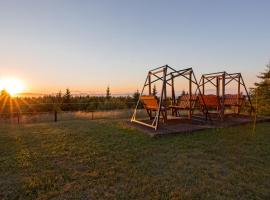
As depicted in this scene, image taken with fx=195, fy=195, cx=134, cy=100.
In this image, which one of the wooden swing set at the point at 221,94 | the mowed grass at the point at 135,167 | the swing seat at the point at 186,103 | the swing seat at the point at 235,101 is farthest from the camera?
the swing seat at the point at 235,101

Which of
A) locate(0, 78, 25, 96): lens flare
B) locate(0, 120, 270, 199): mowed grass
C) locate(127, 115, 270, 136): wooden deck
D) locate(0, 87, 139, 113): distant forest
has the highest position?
locate(0, 78, 25, 96): lens flare

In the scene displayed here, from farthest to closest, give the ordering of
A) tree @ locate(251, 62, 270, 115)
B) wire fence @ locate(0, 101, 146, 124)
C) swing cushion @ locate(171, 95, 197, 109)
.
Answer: tree @ locate(251, 62, 270, 115), wire fence @ locate(0, 101, 146, 124), swing cushion @ locate(171, 95, 197, 109)

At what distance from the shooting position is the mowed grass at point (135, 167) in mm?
2545

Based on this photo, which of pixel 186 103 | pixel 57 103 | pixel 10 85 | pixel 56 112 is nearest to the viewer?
pixel 186 103

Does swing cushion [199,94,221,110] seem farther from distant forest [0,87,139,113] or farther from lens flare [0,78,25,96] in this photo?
lens flare [0,78,25,96]

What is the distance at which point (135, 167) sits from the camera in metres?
3.39

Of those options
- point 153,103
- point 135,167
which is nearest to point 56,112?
point 153,103

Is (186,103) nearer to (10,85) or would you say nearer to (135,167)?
(135,167)

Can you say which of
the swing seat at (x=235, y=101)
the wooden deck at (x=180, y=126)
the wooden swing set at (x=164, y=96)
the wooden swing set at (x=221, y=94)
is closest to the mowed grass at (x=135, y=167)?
the wooden deck at (x=180, y=126)

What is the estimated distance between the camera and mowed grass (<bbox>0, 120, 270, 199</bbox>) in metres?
2.54

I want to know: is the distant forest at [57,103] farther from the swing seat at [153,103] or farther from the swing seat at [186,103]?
the swing seat at [186,103]

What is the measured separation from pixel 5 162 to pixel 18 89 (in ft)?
44.0

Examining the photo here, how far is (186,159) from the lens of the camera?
152 inches

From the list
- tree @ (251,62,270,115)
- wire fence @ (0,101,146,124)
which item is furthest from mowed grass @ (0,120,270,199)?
tree @ (251,62,270,115)
